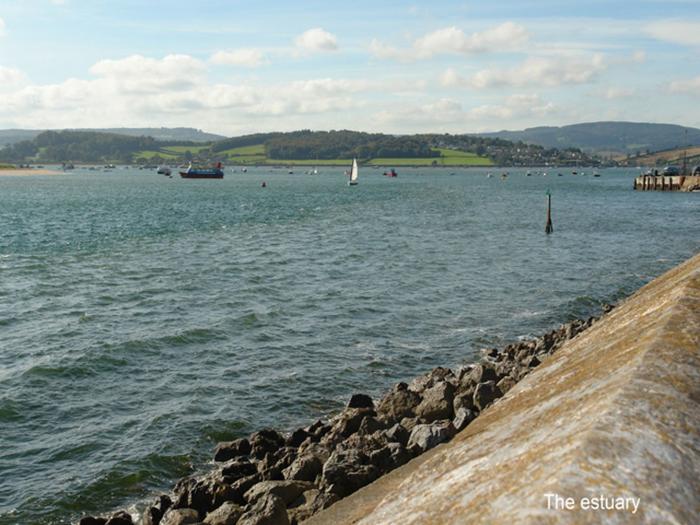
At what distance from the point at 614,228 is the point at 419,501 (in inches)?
2643

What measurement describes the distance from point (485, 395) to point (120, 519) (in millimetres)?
8242

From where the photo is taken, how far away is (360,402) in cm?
1811

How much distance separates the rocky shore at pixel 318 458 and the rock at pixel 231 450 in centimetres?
2

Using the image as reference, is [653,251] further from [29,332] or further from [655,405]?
[655,405]

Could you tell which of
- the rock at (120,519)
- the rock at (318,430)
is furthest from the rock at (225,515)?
the rock at (318,430)

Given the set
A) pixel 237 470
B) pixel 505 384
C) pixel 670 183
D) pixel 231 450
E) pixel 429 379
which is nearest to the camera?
pixel 237 470

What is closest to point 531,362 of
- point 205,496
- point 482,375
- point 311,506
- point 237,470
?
point 482,375

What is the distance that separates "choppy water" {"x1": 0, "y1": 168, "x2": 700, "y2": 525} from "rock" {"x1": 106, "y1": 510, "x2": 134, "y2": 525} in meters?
1.25

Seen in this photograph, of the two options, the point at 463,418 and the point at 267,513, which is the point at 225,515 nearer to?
the point at 267,513

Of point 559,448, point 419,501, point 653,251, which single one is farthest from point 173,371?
point 653,251

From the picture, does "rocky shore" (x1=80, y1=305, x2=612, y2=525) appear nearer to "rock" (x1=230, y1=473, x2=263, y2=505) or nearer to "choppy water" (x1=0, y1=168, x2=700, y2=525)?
"rock" (x1=230, y1=473, x2=263, y2=505)

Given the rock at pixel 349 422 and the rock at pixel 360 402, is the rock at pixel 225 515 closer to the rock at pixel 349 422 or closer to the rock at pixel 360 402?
the rock at pixel 349 422

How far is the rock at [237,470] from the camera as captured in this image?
13719 mm

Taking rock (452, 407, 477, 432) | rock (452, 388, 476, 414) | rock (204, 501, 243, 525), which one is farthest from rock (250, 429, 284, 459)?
rock (452, 407, 477, 432)
